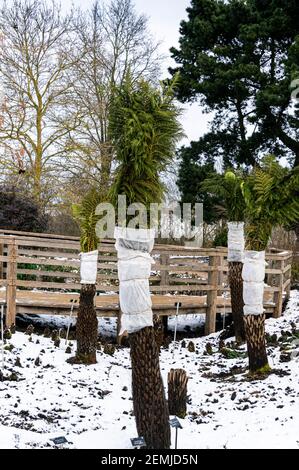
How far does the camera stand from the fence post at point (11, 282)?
9.09 metres

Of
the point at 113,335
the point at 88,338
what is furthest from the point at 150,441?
the point at 113,335

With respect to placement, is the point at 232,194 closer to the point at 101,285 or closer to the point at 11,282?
the point at 101,285

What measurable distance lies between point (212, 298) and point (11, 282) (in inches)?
156

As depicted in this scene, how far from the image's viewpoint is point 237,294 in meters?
9.62

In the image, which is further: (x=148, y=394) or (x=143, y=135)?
(x=148, y=394)

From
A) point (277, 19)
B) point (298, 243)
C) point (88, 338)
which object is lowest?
point (88, 338)

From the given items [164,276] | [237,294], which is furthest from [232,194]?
[164,276]

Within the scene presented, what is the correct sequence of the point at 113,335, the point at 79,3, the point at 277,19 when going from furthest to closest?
1. the point at 79,3
2. the point at 277,19
3. the point at 113,335

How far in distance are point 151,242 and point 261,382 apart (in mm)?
3149

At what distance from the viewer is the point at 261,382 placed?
7.14 metres

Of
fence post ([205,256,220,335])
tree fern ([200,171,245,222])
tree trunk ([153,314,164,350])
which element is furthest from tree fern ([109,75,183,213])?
fence post ([205,256,220,335])

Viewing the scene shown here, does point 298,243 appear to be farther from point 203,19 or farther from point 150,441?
point 150,441

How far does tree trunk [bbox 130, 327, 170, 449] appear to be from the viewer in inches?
191

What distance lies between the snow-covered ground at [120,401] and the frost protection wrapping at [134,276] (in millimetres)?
1220
